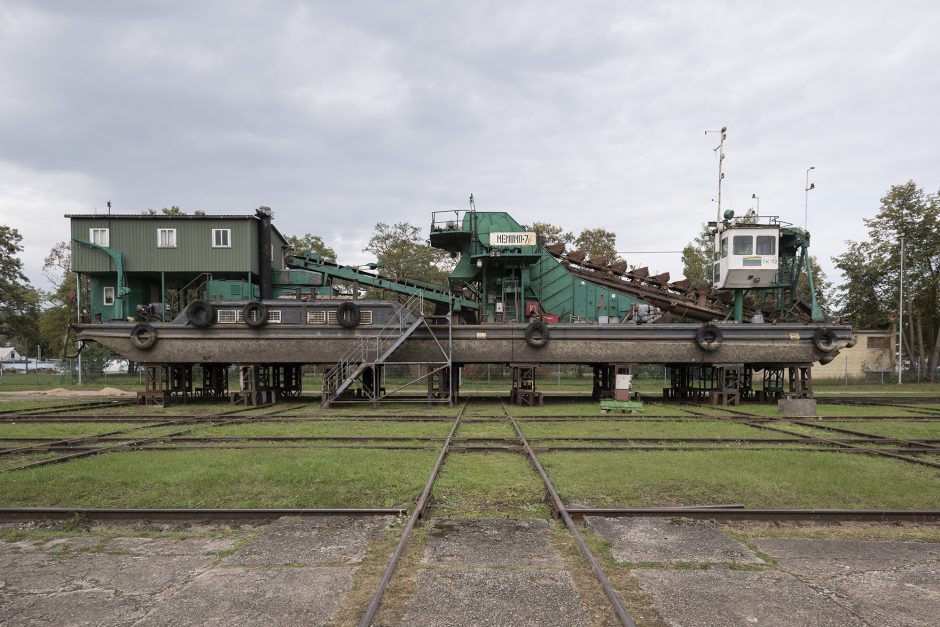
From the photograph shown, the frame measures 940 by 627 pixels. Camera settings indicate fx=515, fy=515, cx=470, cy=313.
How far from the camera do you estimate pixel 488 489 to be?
294 inches

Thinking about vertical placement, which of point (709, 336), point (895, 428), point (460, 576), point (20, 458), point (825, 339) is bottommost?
point (895, 428)

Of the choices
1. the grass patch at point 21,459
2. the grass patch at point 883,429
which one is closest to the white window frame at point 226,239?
the grass patch at point 21,459

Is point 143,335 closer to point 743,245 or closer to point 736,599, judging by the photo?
point 736,599

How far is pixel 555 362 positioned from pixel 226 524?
14893 millimetres

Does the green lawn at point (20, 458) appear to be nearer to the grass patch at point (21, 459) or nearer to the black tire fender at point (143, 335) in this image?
the grass patch at point (21, 459)

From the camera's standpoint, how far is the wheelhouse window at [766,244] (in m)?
20.3

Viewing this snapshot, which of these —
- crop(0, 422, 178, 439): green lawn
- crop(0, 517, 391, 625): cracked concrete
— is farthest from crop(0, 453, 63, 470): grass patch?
crop(0, 517, 391, 625): cracked concrete

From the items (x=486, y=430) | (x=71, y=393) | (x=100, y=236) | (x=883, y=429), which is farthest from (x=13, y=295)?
(x=883, y=429)

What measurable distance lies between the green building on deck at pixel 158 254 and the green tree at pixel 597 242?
2704 cm

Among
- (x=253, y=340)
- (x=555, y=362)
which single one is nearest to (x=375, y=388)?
(x=253, y=340)

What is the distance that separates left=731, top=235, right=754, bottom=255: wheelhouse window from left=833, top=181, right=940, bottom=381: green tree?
25030 millimetres

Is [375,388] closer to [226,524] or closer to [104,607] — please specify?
[226,524]

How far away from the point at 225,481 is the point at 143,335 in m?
14.6

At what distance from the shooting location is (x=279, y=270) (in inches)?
888
